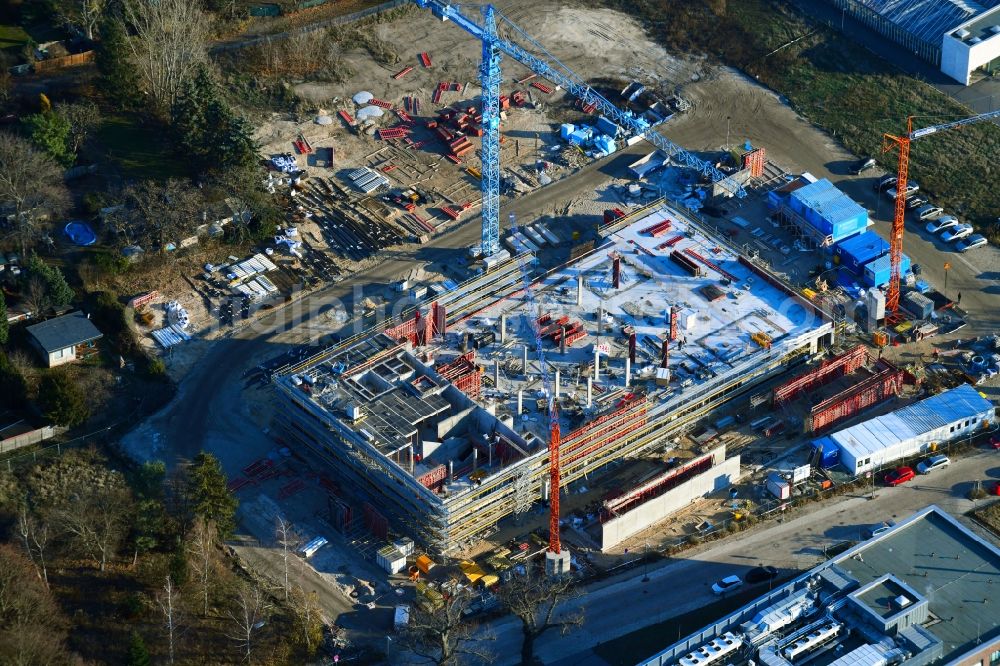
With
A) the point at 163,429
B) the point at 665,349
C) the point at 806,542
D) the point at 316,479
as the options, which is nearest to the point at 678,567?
the point at 806,542

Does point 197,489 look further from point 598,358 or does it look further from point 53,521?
point 598,358

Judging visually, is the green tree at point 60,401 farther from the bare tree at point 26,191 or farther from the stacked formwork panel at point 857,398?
the stacked formwork panel at point 857,398

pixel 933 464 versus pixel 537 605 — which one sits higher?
pixel 933 464

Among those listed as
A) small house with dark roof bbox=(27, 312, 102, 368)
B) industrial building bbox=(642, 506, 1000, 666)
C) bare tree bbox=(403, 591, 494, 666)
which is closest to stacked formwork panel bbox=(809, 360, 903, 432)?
industrial building bbox=(642, 506, 1000, 666)

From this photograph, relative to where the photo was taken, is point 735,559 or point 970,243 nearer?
point 735,559

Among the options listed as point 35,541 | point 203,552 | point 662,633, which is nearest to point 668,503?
point 662,633

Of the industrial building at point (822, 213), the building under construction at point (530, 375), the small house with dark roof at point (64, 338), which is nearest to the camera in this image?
the building under construction at point (530, 375)

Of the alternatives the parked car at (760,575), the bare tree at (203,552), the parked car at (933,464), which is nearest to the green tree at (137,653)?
the bare tree at (203,552)

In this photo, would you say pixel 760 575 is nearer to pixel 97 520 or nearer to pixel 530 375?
pixel 530 375
